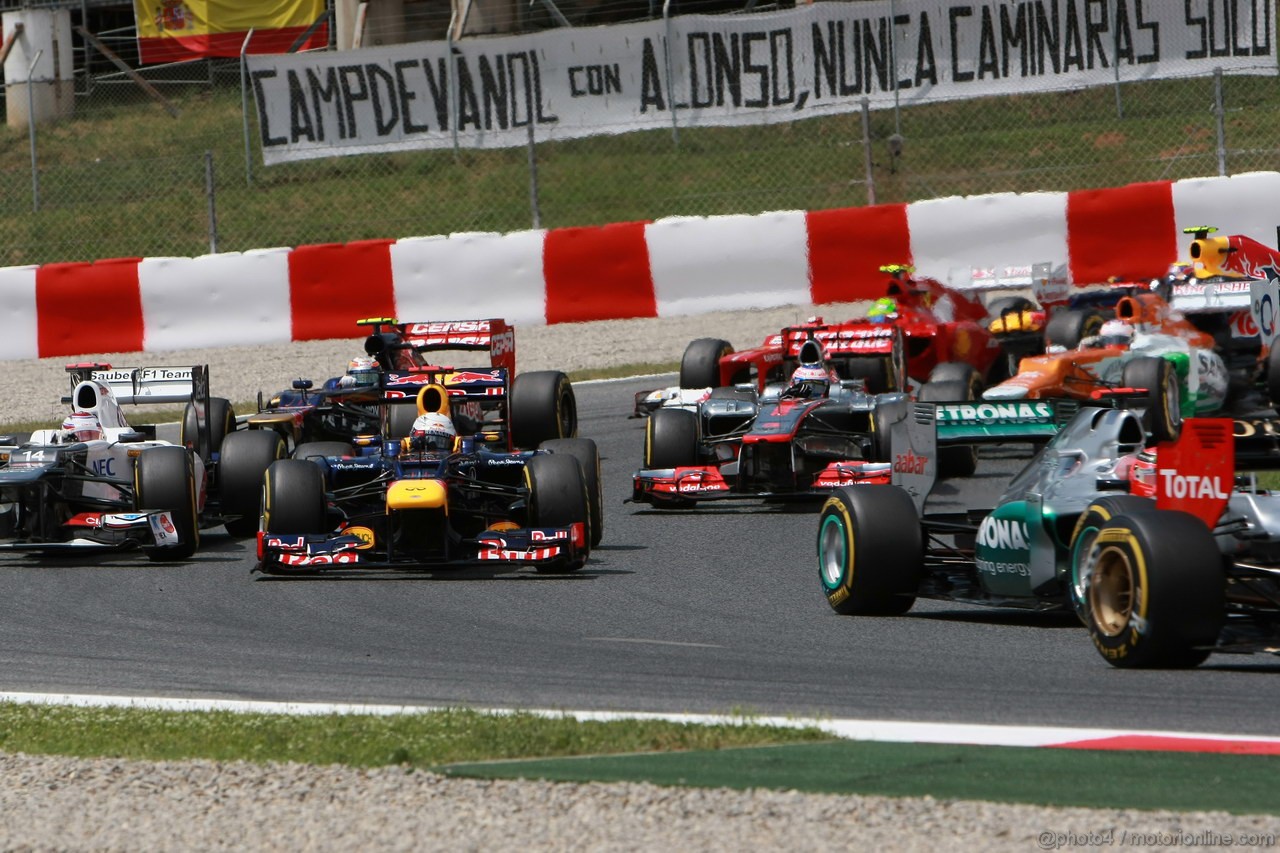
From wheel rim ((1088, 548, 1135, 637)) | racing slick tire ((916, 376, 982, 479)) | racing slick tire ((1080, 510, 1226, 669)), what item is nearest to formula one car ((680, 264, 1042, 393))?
racing slick tire ((916, 376, 982, 479))

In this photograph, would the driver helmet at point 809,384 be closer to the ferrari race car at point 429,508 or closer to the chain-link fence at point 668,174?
the ferrari race car at point 429,508

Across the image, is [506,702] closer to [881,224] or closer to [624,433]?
[624,433]

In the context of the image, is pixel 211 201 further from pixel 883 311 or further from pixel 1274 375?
pixel 1274 375

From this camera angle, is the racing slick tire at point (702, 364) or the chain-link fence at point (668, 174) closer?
the racing slick tire at point (702, 364)

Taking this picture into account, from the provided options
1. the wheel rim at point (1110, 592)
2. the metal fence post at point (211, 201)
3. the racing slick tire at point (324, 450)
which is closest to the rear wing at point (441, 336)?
the racing slick tire at point (324, 450)

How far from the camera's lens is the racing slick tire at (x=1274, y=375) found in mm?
15930

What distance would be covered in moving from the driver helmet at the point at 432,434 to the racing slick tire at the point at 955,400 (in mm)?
3522

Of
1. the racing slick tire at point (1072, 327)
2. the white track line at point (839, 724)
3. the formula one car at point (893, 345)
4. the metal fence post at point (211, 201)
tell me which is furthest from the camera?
the metal fence post at point (211, 201)

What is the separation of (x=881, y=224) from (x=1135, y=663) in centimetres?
1336

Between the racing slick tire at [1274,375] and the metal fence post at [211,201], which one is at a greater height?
the metal fence post at [211,201]

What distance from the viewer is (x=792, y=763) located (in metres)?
6.15

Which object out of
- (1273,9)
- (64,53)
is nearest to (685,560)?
(1273,9)

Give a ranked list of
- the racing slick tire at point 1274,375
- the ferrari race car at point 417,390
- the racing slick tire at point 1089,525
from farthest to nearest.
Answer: the racing slick tire at point 1274,375 → the ferrari race car at point 417,390 → the racing slick tire at point 1089,525

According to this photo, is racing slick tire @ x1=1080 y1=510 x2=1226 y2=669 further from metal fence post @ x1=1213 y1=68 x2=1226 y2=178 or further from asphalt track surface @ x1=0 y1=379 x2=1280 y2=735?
metal fence post @ x1=1213 y1=68 x2=1226 y2=178
